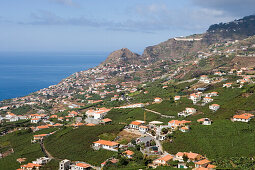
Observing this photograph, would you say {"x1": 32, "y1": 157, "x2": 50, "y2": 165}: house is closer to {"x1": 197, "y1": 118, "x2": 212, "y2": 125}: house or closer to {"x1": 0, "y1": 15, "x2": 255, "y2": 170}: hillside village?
{"x1": 0, "y1": 15, "x2": 255, "y2": 170}: hillside village

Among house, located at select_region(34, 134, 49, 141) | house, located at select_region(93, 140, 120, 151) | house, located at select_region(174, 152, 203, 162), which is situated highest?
house, located at select_region(174, 152, 203, 162)

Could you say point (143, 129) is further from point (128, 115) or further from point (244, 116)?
point (244, 116)

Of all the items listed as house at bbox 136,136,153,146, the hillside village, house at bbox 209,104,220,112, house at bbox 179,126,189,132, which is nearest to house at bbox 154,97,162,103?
the hillside village

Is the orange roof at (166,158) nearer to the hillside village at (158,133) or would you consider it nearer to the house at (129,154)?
the hillside village at (158,133)

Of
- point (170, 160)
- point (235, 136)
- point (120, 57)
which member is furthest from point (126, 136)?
point (120, 57)

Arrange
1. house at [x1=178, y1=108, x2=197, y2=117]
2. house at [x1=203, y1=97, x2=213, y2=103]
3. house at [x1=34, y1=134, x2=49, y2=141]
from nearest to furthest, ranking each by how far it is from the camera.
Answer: house at [x1=178, y1=108, x2=197, y2=117] → house at [x1=34, y1=134, x2=49, y2=141] → house at [x1=203, y1=97, x2=213, y2=103]

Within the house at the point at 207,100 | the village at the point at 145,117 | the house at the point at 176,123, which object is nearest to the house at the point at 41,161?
the village at the point at 145,117

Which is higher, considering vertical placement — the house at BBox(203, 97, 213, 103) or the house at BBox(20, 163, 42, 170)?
the house at BBox(203, 97, 213, 103)
